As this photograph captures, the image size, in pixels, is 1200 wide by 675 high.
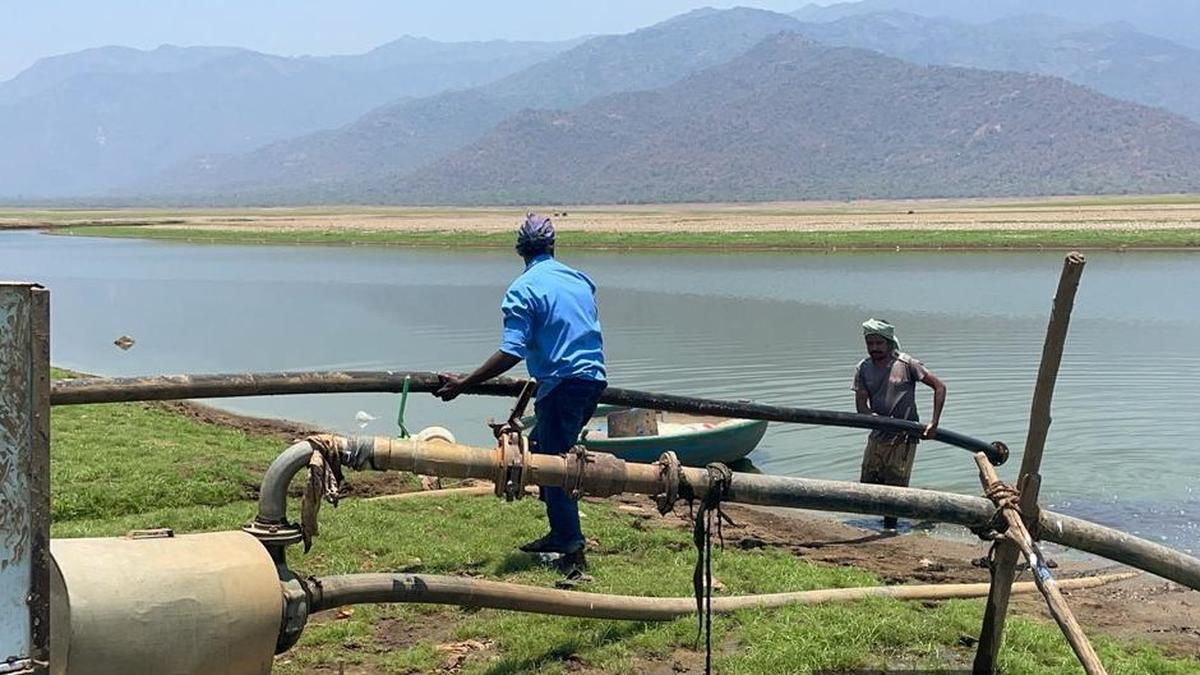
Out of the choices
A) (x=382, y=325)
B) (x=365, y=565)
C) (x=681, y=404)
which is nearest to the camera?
(x=365, y=565)

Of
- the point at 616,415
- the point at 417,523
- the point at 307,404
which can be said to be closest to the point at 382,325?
the point at 307,404

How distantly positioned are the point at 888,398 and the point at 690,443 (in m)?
3.13

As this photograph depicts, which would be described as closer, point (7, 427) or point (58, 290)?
point (7, 427)

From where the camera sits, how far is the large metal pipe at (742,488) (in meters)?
5.46

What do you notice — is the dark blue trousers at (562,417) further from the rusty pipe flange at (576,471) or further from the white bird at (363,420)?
the white bird at (363,420)

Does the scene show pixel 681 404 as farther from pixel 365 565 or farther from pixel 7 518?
pixel 7 518

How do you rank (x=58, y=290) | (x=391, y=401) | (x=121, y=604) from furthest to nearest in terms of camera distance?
1. (x=58, y=290)
2. (x=391, y=401)
3. (x=121, y=604)

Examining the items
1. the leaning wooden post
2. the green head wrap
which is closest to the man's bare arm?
the leaning wooden post

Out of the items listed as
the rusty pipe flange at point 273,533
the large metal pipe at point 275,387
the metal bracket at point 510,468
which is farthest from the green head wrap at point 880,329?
the rusty pipe flange at point 273,533

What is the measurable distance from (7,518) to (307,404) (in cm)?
1690

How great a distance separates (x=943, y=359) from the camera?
24266mm

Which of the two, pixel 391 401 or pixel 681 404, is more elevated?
pixel 681 404

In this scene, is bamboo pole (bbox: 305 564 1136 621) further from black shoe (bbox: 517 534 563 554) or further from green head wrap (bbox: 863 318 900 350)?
green head wrap (bbox: 863 318 900 350)

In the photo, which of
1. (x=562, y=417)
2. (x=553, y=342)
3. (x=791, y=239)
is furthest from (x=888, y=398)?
(x=791, y=239)
